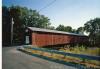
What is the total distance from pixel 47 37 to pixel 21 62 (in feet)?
2.33

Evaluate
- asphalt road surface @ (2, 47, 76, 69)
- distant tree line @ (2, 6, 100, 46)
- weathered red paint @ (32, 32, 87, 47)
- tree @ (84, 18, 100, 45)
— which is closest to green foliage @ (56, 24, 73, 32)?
distant tree line @ (2, 6, 100, 46)

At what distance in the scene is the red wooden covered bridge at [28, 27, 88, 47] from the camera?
3.03m

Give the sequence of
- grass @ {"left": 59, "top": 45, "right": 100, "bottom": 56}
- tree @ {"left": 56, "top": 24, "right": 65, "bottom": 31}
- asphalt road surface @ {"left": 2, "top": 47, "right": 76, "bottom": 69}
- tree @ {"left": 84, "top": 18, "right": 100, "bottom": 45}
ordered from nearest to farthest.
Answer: tree @ {"left": 84, "top": 18, "right": 100, "bottom": 45}
grass @ {"left": 59, "top": 45, "right": 100, "bottom": 56}
tree @ {"left": 56, "top": 24, "right": 65, "bottom": 31}
asphalt road surface @ {"left": 2, "top": 47, "right": 76, "bottom": 69}

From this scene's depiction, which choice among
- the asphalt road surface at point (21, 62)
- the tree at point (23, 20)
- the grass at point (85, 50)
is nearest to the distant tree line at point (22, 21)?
the tree at point (23, 20)

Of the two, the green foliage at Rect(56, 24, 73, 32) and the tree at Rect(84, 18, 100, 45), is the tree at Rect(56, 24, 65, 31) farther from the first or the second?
the tree at Rect(84, 18, 100, 45)

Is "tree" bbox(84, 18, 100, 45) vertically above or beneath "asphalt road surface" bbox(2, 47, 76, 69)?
above

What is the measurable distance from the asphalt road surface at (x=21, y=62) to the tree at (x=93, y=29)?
2.21ft

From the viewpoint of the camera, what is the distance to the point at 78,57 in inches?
117

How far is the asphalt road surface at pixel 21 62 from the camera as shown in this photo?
10.3 feet

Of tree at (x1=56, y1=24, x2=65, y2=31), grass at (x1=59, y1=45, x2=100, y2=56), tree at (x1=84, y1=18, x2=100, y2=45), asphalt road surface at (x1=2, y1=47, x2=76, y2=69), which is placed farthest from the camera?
asphalt road surface at (x1=2, y1=47, x2=76, y2=69)

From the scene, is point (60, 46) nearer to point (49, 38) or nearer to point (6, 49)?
point (49, 38)

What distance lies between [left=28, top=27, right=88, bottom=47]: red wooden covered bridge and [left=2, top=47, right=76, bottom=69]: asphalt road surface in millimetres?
382

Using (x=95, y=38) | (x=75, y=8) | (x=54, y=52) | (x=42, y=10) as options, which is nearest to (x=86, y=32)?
(x=95, y=38)

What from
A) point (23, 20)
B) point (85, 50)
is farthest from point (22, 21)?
point (85, 50)
